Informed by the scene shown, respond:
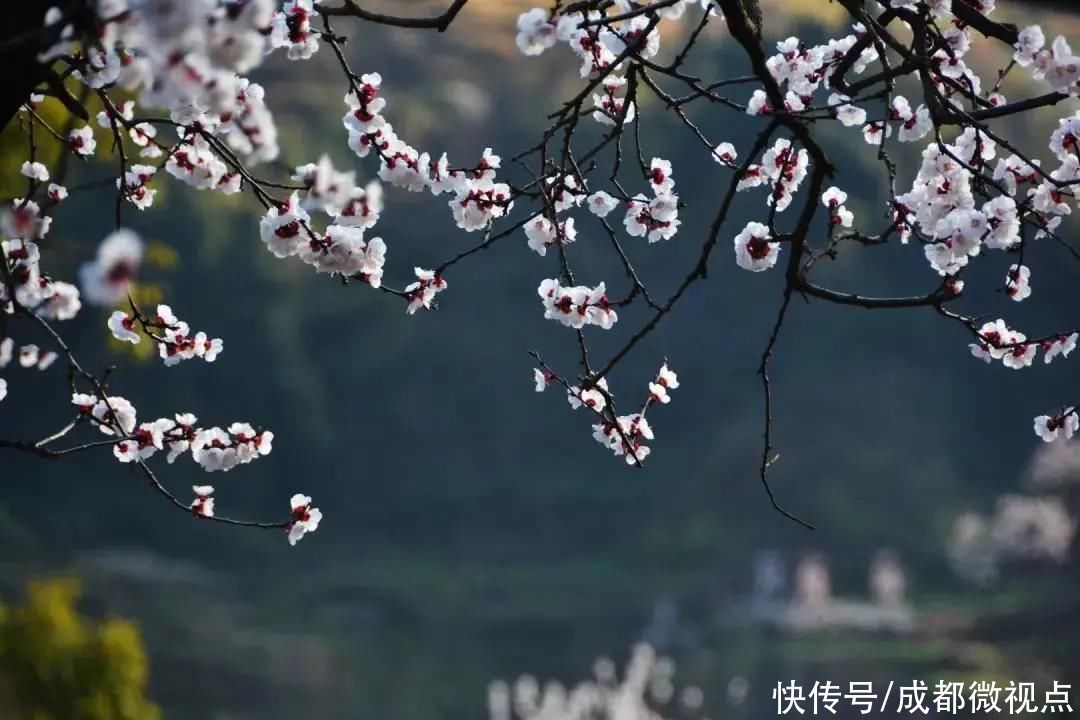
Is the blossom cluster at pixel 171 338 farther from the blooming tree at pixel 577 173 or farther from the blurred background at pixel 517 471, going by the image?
the blurred background at pixel 517 471

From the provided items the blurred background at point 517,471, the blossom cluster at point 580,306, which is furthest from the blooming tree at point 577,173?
the blurred background at point 517,471

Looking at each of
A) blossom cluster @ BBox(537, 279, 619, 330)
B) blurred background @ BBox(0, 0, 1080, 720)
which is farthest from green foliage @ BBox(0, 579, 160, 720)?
blurred background @ BBox(0, 0, 1080, 720)

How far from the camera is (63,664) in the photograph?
476cm

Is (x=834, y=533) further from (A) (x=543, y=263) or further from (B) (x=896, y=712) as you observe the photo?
(A) (x=543, y=263)

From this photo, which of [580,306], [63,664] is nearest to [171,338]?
[580,306]

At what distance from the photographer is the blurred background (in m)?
10.2

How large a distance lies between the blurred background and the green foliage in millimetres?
4818

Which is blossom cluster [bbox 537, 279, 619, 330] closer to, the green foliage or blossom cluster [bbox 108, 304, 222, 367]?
blossom cluster [bbox 108, 304, 222, 367]

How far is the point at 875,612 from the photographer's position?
10.8 metres

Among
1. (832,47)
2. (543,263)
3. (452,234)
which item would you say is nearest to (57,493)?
(452,234)

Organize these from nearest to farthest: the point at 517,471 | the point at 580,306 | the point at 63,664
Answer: the point at 580,306 < the point at 63,664 < the point at 517,471

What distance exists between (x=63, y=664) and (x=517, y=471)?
8463 mm

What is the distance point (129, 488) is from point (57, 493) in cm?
70

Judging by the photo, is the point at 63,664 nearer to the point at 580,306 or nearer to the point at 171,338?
the point at 171,338
